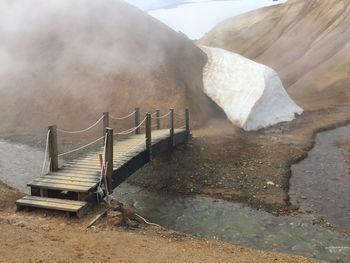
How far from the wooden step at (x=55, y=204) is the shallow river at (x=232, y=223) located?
2756 mm

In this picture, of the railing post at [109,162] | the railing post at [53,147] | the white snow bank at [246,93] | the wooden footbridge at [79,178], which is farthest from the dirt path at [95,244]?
the white snow bank at [246,93]

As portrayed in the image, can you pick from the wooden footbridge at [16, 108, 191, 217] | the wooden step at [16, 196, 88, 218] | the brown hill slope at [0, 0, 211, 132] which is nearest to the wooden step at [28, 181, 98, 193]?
the wooden footbridge at [16, 108, 191, 217]

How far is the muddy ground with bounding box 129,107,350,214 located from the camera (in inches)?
499

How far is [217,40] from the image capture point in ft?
139

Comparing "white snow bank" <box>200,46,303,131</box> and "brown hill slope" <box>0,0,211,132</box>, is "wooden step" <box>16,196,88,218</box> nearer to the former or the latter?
"brown hill slope" <box>0,0,211,132</box>

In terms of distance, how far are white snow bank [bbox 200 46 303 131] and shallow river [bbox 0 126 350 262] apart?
7.63 m

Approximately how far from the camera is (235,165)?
578 inches

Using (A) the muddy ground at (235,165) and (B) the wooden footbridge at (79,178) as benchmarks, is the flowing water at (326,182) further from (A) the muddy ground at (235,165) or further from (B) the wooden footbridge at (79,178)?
(B) the wooden footbridge at (79,178)

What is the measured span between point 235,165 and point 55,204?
7449 mm

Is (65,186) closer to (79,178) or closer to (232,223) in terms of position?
(79,178)

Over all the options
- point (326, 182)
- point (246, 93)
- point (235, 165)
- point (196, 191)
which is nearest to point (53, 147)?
point (196, 191)

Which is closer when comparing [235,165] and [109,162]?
[109,162]

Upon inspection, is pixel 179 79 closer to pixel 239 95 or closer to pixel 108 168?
pixel 239 95

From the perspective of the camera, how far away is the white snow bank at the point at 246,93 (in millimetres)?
19500
